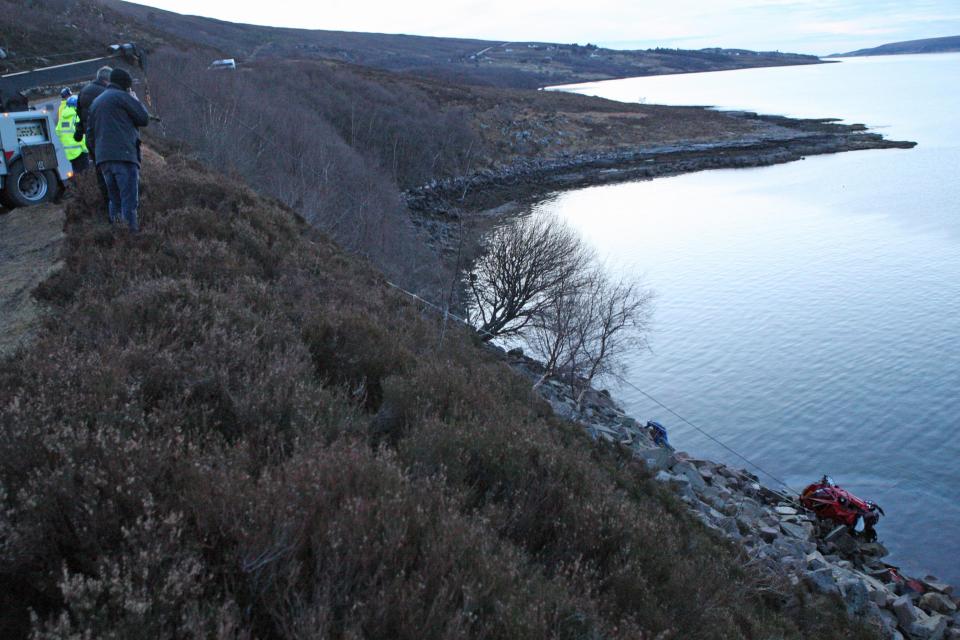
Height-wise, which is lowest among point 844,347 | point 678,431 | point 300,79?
point 678,431

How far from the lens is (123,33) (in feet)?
160

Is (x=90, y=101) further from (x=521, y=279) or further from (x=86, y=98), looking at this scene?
(x=521, y=279)

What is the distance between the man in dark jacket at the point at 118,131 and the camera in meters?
8.23

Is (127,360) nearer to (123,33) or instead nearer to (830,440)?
(830,440)

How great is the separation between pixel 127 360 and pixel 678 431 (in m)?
16.6

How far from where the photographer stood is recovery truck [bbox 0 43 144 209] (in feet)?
35.6

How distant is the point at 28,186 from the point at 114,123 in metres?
4.28

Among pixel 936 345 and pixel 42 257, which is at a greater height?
pixel 42 257

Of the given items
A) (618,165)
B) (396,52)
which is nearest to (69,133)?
(618,165)

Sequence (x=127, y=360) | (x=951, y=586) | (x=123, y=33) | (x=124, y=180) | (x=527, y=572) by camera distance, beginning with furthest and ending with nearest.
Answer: (x=123, y=33)
(x=951, y=586)
(x=124, y=180)
(x=127, y=360)
(x=527, y=572)

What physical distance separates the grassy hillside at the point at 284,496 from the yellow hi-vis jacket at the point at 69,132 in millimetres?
3906

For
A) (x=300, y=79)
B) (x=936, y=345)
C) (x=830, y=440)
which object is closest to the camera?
(x=830, y=440)

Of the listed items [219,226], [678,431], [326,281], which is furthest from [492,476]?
[678,431]

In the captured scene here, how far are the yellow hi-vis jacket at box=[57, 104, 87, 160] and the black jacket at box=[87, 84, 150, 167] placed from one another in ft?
11.0
